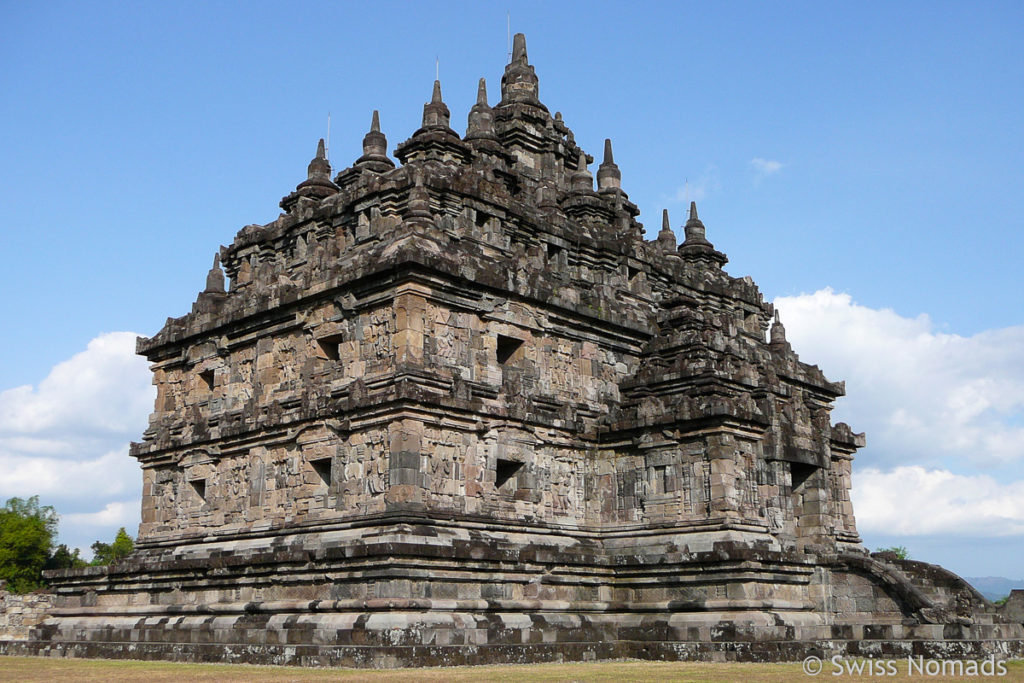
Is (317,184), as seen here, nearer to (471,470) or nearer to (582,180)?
(582,180)

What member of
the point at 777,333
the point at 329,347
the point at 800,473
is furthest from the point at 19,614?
the point at 777,333

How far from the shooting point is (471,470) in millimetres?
21219

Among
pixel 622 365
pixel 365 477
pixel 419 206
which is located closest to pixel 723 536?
pixel 622 365

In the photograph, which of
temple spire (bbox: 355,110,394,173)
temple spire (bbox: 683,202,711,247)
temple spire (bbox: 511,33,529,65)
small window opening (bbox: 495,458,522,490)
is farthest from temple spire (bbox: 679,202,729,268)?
small window opening (bbox: 495,458,522,490)

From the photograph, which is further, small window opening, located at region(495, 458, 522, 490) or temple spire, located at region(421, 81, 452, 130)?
temple spire, located at region(421, 81, 452, 130)

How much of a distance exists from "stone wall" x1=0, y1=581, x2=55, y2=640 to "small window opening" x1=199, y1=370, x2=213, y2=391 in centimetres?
981

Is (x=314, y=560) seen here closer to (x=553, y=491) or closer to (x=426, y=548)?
(x=426, y=548)

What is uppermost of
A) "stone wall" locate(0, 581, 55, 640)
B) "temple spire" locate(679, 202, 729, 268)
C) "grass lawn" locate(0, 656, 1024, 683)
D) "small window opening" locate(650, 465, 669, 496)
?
"temple spire" locate(679, 202, 729, 268)

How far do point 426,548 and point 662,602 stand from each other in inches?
239

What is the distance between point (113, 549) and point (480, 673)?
→ 75174mm

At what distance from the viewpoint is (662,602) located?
21.9 m

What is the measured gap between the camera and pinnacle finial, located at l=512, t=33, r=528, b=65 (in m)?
33.5

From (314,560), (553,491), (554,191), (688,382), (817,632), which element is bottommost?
(817,632)

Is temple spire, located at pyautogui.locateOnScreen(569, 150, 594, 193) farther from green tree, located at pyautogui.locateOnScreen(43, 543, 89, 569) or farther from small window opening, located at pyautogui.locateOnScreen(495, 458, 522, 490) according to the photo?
green tree, located at pyautogui.locateOnScreen(43, 543, 89, 569)
